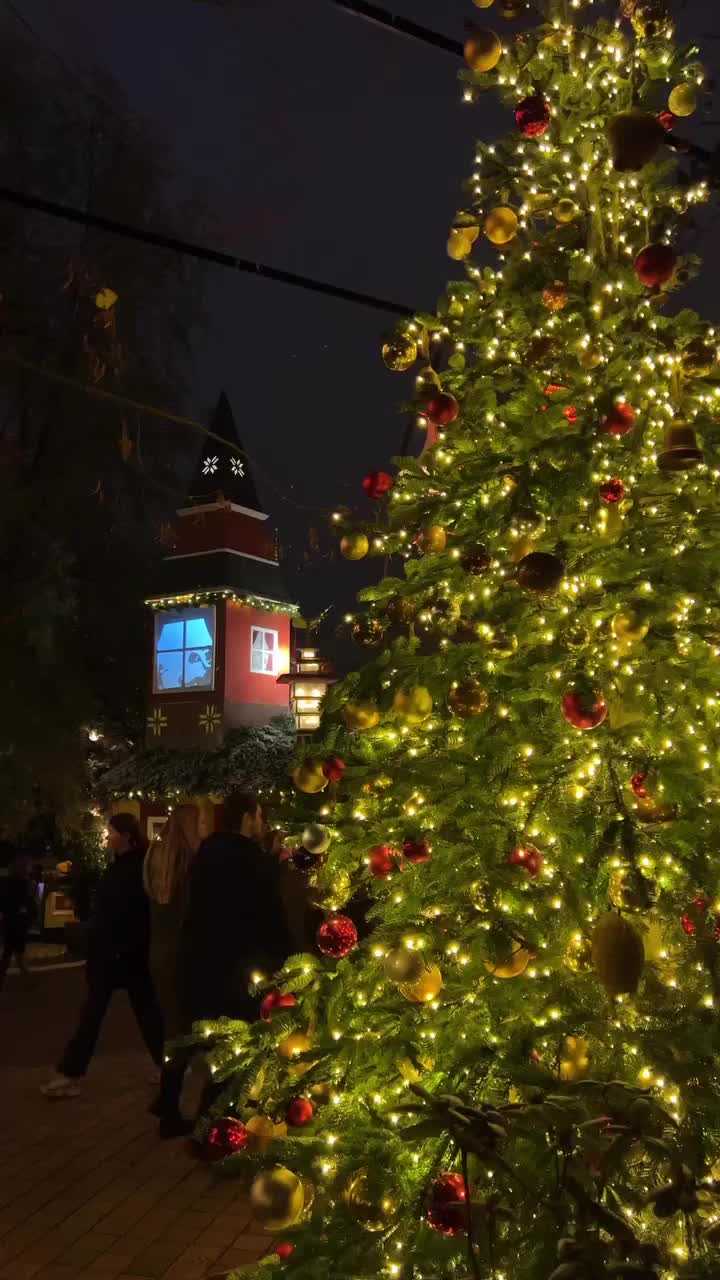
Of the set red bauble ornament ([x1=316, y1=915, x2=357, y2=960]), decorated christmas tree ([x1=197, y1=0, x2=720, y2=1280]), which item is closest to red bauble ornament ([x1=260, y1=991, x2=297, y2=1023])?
decorated christmas tree ([x1=197, y1=0, x2=720, y2=1280])

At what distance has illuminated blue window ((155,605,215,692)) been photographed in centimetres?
2334

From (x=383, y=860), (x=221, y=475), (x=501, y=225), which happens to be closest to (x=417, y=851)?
(x=383, y=860)

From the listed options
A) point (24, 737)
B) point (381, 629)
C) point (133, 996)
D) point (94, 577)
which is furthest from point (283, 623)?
point (381, 629)

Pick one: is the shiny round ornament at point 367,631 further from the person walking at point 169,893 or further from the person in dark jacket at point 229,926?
the person walking at point 169,893

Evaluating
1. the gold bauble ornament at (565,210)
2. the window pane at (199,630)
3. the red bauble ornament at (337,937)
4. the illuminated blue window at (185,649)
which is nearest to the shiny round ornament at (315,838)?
the red bauble ornament at (337,937)

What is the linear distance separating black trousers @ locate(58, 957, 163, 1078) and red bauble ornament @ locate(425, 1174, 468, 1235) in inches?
172

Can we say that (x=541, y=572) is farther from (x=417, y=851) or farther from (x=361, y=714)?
(x=417, y=851)

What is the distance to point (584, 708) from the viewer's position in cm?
298

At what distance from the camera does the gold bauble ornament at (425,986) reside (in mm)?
2914

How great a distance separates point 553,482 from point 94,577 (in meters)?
19.3

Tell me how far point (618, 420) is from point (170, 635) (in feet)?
70.1

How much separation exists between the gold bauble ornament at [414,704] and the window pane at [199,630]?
20.4 m

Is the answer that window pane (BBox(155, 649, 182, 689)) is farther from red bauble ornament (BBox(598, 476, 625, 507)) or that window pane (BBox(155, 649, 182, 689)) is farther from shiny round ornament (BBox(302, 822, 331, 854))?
red bauble ornament (BBox(598, 476, 625, 507))

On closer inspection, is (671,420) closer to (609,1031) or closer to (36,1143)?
(609,1031)
